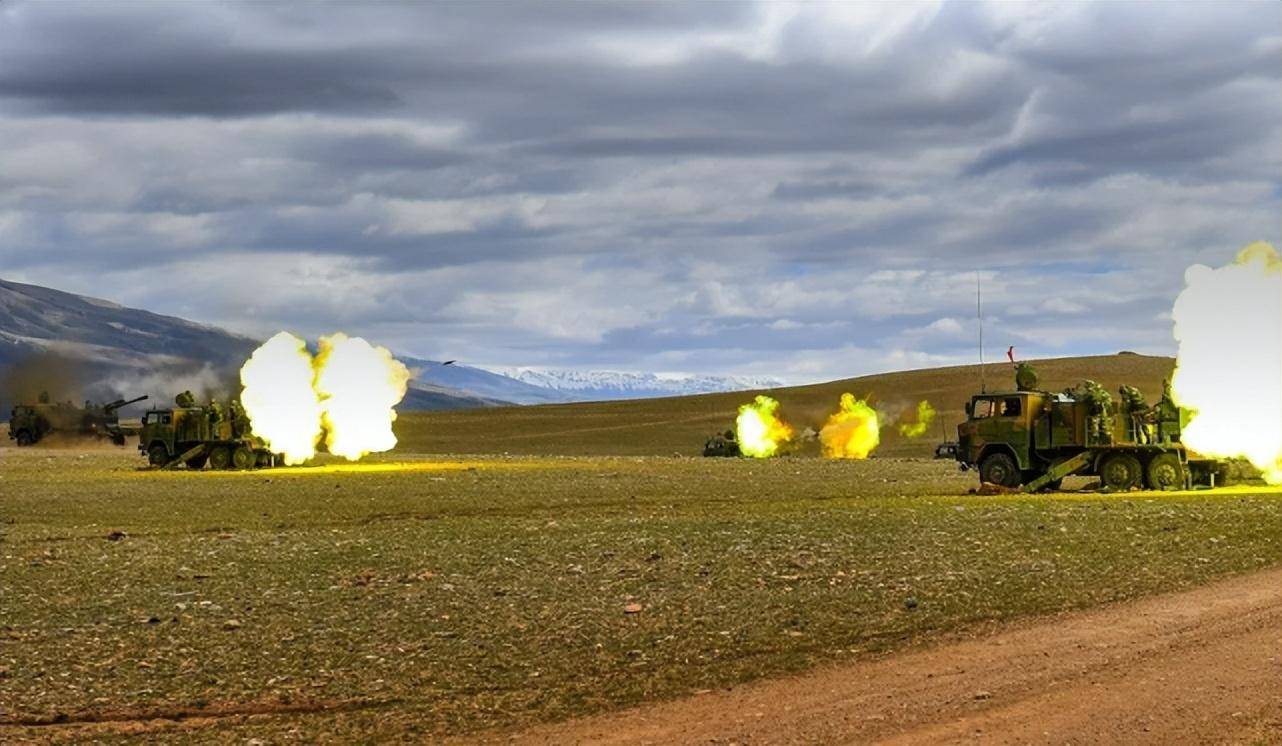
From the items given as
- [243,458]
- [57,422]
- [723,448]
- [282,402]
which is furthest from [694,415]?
[243,458]

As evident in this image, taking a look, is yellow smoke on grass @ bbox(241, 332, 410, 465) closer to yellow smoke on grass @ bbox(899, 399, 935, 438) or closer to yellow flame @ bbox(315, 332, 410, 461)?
yellow flame @ bbox(315, 332, 410, 461)

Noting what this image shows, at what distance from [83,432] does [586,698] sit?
101589mm

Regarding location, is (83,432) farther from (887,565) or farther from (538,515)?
(887,565)

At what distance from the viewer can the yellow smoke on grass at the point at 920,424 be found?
5113 inches

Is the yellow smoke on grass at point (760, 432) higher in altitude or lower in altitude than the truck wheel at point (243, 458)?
higher

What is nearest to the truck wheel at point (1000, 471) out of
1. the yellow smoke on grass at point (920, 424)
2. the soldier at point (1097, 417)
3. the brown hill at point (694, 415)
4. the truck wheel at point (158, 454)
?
the soldier at point (1097, 417)

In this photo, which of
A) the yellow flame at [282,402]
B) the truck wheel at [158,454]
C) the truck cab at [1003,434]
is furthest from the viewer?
the yellow flame at [282,402]

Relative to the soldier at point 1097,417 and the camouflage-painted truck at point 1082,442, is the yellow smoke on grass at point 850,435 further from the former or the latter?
the soldier at point 1097,417

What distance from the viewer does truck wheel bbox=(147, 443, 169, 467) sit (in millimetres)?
70188

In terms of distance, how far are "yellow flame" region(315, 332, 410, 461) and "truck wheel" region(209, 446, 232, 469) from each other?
5590mm

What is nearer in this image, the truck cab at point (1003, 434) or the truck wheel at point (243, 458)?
the truck cab at point (1003, 434)

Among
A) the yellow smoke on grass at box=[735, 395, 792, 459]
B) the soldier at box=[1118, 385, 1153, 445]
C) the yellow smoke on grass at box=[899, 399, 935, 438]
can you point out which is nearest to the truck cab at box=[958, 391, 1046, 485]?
the soldier at box=[1118, 385, 1153, 445]

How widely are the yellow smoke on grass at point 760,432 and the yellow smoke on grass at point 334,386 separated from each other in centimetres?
2681

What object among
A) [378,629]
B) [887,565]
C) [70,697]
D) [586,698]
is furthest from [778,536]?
[70,697]
